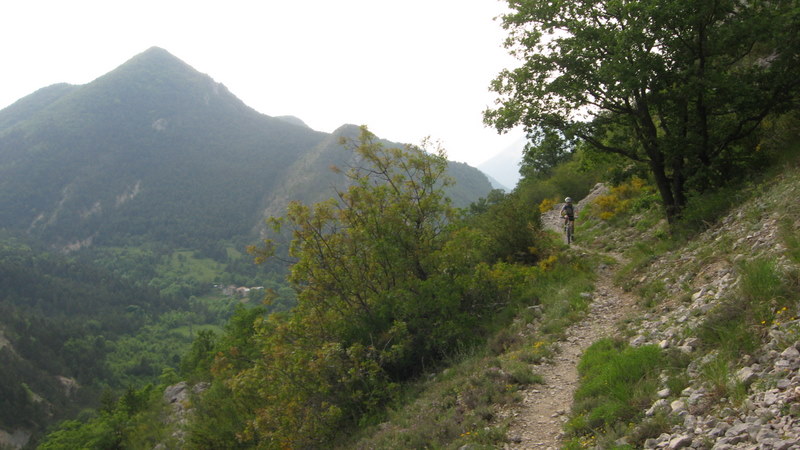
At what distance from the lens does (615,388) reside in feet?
23.5

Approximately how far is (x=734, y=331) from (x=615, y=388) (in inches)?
72.0

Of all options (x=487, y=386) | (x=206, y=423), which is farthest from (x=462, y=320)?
(x=206, y=423)

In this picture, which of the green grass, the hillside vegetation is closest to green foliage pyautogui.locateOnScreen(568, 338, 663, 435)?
the hillside vegetation

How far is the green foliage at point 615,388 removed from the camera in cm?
658

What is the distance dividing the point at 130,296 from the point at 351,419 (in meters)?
212

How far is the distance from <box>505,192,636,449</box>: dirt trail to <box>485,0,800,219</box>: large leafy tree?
4487 millimetres

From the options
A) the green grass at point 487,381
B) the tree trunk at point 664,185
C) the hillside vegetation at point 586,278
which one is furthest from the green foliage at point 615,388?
the tree trunk at point 664,185

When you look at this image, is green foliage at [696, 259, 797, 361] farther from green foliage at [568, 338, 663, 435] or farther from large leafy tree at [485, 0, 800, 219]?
large leafy tree at [485, 0, 800, 219]

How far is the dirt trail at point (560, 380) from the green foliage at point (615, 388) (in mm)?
422

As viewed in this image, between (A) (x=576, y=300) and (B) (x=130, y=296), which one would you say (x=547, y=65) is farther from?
(B) (x=130, y=296)

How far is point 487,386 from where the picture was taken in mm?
9414

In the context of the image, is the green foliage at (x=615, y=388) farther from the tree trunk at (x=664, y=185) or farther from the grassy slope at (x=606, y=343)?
the tree trunk at (x=664, y=185)

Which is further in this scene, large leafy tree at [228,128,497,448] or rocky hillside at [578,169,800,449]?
large leafy tree at [228,128,497,448]

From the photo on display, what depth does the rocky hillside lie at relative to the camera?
506 cm
